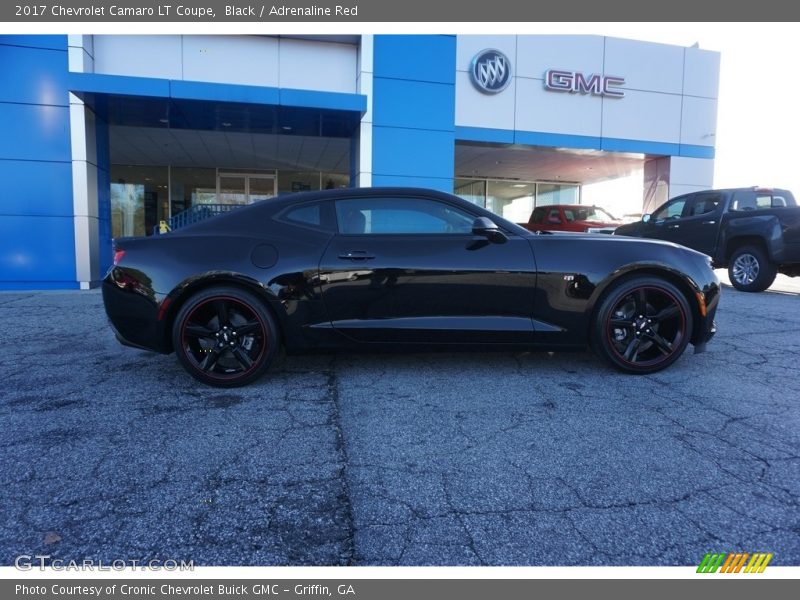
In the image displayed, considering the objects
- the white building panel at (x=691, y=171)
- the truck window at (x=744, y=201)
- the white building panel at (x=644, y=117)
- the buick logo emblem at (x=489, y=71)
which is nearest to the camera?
the truck window at (x=744, y=201)

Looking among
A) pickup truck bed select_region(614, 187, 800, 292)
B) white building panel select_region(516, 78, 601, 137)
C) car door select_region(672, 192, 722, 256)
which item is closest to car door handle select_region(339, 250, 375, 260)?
pickup truck bed select_region(614, 187, 800, 292)

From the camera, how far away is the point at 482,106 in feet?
40.7

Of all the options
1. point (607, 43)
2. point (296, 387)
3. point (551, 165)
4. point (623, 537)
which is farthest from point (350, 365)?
point (551, 165)

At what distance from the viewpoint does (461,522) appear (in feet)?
6.45

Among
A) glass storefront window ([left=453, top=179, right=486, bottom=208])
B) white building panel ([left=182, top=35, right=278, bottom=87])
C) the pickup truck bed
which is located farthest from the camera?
glass storefront window ([left=453, top=179, right=486, bottom=208])

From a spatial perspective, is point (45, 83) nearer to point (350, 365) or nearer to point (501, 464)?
point (350, 365)

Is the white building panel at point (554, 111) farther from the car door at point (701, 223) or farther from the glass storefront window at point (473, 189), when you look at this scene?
the glass storefront window at point (473, 189)

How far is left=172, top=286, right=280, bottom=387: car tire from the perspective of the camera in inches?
139

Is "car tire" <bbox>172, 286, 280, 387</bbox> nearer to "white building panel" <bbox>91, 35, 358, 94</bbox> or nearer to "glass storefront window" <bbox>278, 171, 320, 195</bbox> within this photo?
"white building panel" <bbox>91, 35, 358, 94</bbox>

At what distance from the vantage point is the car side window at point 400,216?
372cm

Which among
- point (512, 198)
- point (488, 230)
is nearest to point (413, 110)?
point (488, 230)

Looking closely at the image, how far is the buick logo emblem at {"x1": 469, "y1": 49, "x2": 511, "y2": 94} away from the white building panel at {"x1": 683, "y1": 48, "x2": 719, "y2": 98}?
5323mm

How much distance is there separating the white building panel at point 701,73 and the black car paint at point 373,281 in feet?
42.2

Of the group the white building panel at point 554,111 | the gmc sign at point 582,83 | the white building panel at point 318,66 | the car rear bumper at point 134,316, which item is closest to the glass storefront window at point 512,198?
the white building panel at point 554,111
